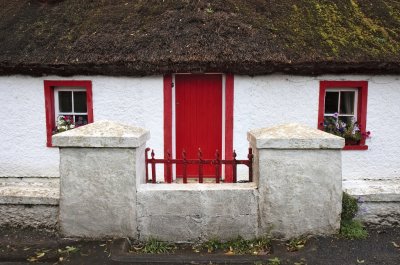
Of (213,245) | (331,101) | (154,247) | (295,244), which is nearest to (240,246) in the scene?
(213,245)

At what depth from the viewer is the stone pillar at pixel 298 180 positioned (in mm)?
4281

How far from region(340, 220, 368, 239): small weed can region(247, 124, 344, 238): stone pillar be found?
0.53ft

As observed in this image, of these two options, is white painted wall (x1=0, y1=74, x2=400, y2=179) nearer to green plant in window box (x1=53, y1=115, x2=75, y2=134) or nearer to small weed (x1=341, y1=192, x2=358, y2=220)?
green plant in window box (x1=53, y1=115, x2=75, y2=134)

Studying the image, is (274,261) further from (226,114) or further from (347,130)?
(347,130)

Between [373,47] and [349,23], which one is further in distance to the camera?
[349,23]

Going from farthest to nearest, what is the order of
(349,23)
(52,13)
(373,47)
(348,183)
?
(52,13)
(349,23)
(373,47)
(348,183)

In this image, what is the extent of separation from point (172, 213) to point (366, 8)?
6174 mm

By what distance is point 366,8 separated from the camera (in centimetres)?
788

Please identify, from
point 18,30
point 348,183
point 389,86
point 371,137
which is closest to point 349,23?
point 389,86

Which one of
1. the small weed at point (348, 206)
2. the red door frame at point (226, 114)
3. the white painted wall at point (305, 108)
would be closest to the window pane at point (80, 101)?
the red door frame at point (226, 114)

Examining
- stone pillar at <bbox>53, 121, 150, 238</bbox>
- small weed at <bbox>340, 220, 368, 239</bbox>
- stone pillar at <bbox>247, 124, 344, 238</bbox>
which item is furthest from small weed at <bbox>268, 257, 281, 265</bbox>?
stone pillar at <bbox>53, 121, 150, 238</bbox>

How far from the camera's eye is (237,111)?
7.09m

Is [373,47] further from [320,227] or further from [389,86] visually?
[320,227]

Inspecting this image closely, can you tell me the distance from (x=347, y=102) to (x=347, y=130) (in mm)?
615
